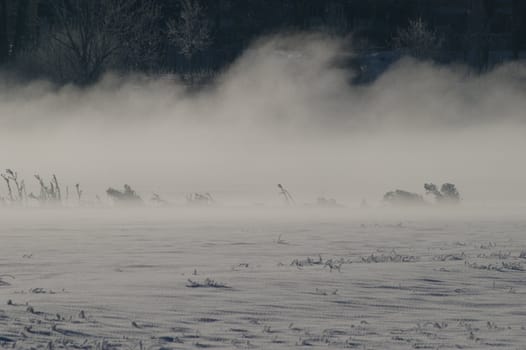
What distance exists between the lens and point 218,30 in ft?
204

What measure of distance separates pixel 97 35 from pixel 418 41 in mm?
13798

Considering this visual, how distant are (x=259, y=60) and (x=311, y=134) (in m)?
7.03

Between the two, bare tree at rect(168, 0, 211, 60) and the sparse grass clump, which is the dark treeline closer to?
bare tree at rect(168, 0, 211, 60)

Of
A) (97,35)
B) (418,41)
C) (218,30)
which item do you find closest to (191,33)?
(97,35)

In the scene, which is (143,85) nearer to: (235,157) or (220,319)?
(235,157)

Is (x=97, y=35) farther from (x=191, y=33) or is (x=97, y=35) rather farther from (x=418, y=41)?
(x=418, y=41)

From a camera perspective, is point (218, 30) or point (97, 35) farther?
point (218, 30)

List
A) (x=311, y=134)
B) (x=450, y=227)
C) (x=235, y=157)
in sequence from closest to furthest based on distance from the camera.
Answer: (x=450, y=227) < (x=235, y=157) < (x=311, y=134)

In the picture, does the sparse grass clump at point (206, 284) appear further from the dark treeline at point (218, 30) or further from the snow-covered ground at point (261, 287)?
the dark treeline at point (218, 30)

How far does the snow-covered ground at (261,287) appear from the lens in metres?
10.0

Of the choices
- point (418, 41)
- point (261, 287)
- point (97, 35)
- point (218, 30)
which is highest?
point (261, 287)

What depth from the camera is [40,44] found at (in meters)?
59.1

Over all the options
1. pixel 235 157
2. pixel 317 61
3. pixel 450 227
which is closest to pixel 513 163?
pixel 235 157

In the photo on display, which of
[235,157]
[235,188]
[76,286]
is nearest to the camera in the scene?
[76,286]
